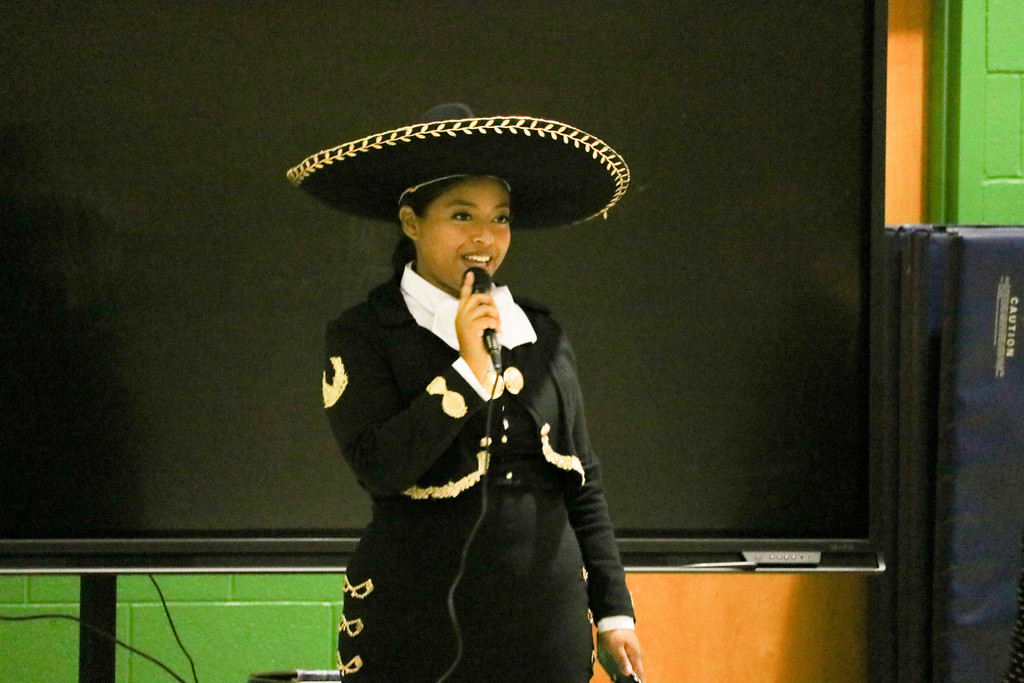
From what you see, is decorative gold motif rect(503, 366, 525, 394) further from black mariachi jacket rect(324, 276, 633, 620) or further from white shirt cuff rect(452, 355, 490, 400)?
white shirt cuff rect(452, 355, 490, 400)

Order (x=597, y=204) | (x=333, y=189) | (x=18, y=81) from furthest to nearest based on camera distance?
(x=18, y=81) < (x=597, y=204) < (x=333, y=189)

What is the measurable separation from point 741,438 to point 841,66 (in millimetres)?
839

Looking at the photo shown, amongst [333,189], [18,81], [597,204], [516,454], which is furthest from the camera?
[18,81]

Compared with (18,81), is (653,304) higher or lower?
lower

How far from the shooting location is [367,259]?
230cm

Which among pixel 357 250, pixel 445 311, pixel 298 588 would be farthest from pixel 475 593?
pixel 298 588

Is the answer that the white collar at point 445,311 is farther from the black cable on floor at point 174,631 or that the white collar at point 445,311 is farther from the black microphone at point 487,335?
the black cable on floor at point 174,631

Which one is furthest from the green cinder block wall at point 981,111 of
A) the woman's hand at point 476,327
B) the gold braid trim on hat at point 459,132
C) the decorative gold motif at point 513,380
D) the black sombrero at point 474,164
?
the woman's hand at point 476,327

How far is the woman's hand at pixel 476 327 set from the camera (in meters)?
1.45

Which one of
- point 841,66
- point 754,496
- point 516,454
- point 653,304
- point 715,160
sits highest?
point 841,66

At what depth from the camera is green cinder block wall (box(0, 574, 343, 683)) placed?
257 centimetres

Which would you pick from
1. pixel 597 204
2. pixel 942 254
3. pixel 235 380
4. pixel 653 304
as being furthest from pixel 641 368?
pixel 235 380

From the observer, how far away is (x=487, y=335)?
1462mm

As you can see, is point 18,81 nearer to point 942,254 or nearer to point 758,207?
point 758,207
